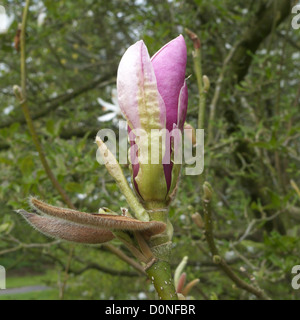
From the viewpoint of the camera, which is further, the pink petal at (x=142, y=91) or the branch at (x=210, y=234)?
the branch at (x=210, y=234)

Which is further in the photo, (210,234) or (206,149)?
(206,149)

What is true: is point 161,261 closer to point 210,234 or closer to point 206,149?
point 210,234

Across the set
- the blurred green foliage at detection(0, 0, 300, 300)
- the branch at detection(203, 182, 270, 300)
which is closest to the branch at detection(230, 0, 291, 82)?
the blurred green foliage at detection(0, 0, 300, 300)

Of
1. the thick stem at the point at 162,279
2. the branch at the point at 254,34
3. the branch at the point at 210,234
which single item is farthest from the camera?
the branch at the point at 254,34

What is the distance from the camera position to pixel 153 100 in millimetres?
444

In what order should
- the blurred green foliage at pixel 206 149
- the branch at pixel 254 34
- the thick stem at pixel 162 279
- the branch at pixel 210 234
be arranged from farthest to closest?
1. the branch at pixel 254 34
2. the blurred green foliage at pixel 206 149
3. the branch at pixel 210 234
4. the thick stem at pixel 162 279

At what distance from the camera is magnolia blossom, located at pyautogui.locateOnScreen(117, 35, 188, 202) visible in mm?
443

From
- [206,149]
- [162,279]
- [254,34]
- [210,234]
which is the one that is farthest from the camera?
[254,34]

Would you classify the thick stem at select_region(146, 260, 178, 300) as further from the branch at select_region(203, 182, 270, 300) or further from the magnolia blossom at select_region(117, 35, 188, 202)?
the branch at select_region(203, 182, 270, 300)

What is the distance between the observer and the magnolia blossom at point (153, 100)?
0.44 metres

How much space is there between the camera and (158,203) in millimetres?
456

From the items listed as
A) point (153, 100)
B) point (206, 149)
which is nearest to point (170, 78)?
point (153, 100)

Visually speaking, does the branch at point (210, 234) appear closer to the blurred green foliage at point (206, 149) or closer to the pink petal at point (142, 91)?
the blurred green foliage at point (206, 149)

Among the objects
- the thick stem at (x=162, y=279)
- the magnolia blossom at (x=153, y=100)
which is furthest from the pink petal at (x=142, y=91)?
the thick stem at (x=162, y=279)
